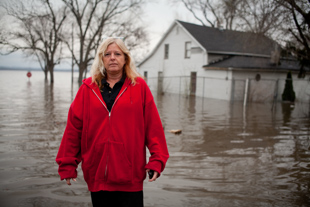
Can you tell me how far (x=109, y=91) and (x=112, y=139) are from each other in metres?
0.41

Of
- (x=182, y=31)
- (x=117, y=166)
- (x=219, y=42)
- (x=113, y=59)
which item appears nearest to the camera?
(x=117, y=166)

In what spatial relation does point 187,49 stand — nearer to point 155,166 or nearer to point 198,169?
point 198,169

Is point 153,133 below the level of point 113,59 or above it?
below

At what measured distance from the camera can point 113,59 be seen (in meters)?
2.42

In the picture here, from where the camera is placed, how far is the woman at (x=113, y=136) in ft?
7.55

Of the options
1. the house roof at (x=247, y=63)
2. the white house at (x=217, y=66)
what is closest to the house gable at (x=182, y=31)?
the white house at (x=217, y=66)

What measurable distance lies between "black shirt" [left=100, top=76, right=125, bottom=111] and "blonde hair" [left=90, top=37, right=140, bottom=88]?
0.16 ft

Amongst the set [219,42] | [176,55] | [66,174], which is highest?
[219,42]

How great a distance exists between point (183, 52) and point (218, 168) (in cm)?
2061

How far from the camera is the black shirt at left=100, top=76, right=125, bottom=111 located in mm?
2374

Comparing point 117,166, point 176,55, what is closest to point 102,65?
point 117,166

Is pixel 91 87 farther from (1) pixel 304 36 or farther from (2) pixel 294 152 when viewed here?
(1) pixel 304 36

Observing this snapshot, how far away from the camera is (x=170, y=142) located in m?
7.17

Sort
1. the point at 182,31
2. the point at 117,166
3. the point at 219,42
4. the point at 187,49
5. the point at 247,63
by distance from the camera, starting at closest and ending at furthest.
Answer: the point at 117,166 → the point at 247,63 → the point at 219,42 → the point at 187,49 → the point at 182,31
